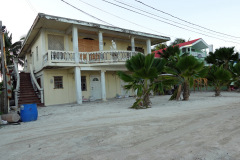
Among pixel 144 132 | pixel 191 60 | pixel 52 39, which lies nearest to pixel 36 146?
pixel 144 132

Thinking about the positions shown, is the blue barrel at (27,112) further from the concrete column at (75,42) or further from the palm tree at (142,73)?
the concrete column at (75,42)

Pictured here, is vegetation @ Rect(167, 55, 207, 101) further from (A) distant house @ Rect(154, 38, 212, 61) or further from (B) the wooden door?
(A) distant house @ Rect(154, 38, 212, 61)

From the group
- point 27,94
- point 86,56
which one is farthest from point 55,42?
point 27,94

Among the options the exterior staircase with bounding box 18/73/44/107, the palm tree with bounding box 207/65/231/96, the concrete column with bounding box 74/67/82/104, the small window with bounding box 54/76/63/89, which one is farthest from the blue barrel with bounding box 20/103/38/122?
the palm tree with bounding box 207/65/231/96

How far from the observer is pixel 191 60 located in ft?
33.5

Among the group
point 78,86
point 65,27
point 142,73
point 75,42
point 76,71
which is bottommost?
point 78,86

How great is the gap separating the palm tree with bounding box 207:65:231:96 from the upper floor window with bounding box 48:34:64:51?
11.8 m

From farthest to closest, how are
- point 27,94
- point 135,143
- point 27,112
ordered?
point 27,94
point 27,112
point 135,143

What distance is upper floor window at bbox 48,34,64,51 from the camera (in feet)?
45.0

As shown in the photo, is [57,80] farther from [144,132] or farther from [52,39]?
[144,132]

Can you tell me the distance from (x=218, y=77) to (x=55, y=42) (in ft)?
41.4

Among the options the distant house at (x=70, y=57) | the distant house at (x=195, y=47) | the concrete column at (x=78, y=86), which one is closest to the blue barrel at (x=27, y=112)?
the distant house at (x=70, y=57)

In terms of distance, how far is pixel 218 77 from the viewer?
1330 centimetres

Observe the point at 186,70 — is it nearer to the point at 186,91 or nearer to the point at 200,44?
the point at 186,91
